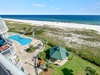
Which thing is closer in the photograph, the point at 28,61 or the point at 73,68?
the point at 73,68

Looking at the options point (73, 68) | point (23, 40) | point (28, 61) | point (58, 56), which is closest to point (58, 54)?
point (58, 56)

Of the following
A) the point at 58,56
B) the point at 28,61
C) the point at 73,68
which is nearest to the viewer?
the point at 73,68

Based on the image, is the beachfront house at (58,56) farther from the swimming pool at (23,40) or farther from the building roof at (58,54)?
the swimming pool at (23,40)

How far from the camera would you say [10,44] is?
→ 1216cm

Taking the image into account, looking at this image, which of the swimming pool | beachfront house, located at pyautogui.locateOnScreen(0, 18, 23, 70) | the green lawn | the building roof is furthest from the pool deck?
the swimming pool

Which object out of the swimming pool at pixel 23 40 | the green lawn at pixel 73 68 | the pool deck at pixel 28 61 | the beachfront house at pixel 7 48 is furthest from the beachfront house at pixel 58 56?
the swimming pool at pixel 23 40

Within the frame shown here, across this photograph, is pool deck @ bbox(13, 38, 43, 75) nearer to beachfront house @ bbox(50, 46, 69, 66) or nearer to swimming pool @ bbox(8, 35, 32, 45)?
beachfront house @ bbox(50, 46, 69, 66)

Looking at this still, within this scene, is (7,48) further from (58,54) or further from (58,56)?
(58,54)

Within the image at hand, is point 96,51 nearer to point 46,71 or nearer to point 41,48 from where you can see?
point 41,48

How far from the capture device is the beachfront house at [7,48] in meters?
10.6

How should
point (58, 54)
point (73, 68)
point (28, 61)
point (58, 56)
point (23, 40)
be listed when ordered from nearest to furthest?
point (73, 68) → point (28, 61) → point (58, 56) → point (58, 54) → point (23, 40)

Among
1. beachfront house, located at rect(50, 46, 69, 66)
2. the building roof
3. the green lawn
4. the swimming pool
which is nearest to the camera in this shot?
the green lawn

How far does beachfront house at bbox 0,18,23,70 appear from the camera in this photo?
10551mm

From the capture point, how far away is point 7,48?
36.2 ft
